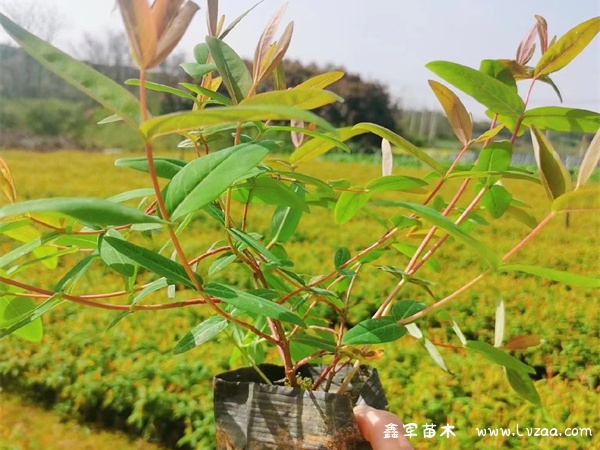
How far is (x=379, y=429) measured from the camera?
0.67 m

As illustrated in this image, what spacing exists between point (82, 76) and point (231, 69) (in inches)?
7.1

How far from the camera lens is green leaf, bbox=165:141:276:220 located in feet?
1.52

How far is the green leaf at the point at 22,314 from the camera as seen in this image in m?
0.59

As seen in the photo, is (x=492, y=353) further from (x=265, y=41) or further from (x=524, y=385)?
(x=265, y=41)

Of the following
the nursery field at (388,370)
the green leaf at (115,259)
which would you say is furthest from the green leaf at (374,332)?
the nursery field at (388,370)

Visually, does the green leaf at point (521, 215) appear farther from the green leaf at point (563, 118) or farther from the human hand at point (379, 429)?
the human hand at point (379, 429)

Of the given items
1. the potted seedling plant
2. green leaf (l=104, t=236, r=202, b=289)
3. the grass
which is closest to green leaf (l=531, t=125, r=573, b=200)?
the potted seedling plant

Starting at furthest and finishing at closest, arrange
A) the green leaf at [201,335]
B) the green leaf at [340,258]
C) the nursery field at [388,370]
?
the nursery field at [388,370], the green leaf at [340,258], the green leaf at [201,335]

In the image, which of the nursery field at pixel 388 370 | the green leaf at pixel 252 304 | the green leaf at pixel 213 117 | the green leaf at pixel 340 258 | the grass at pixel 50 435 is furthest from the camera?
the grass at pixel 50 435

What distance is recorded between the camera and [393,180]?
651 millimetres

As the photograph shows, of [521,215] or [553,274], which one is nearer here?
[553,274]

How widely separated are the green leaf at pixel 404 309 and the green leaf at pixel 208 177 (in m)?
0.22

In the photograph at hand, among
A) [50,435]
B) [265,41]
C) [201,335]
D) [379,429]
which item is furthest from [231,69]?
[50,435]

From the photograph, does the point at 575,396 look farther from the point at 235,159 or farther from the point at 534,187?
the point at 534,187
